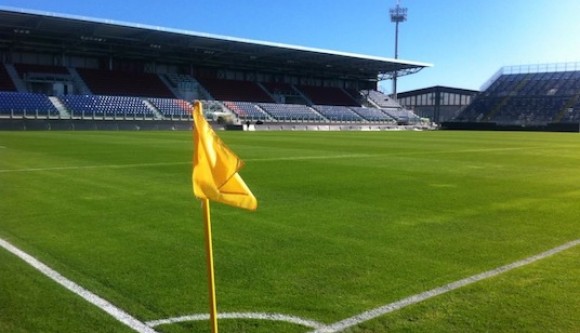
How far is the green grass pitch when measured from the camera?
13.5ft

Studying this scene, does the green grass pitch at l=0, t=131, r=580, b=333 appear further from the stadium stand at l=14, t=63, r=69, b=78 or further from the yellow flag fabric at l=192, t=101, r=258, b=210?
the stadium stand at l=14, t=63, r=69, b=78

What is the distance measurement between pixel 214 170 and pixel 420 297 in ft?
7.68

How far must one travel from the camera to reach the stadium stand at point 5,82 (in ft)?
164

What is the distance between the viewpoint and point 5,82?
50.7 m

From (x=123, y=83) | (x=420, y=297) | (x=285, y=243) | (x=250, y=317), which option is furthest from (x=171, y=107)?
(x=250, y=317)

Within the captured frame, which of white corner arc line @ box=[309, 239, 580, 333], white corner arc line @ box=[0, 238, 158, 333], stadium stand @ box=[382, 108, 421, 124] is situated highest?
stadium stand @ box=[382, 108, 421, 124]

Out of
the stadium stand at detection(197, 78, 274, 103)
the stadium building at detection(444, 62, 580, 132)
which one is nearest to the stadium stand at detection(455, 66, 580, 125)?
the stadium building at detection(444, 62, 580, 132)

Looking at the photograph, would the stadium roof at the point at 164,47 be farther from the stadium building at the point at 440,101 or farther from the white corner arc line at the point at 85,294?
the white corner arc line at the point at 85,294

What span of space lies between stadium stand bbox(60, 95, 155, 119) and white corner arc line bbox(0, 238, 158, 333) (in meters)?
44.6

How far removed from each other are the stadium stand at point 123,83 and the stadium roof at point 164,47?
7.77ft

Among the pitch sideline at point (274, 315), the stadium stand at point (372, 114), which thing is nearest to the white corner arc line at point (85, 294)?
the pitch sideline at point (274, 315)

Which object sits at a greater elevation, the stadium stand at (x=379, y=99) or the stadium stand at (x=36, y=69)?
the stadium stand at (x=36, y=69)

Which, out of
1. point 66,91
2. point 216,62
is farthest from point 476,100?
point 66,91

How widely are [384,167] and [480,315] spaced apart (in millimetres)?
11409
